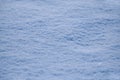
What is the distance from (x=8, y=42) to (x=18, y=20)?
0.53 metres

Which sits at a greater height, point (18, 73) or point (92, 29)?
point (92, 29)

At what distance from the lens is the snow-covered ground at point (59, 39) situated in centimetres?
233

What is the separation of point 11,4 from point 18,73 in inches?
64.5

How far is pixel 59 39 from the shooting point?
110 inches

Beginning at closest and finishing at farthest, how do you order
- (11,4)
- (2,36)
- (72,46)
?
(72,46) < (2,36) < (11,4)

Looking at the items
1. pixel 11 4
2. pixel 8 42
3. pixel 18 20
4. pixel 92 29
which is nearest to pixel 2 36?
pixel 8 42

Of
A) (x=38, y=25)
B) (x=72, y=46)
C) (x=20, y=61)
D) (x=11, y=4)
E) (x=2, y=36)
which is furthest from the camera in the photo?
(x=11, y=4)

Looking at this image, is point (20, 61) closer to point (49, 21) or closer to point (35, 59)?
point (35, 59)

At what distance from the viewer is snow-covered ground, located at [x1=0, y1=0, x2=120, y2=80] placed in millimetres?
2334

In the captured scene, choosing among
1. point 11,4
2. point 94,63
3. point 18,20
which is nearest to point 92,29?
point 94,63

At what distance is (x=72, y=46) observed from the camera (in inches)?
105

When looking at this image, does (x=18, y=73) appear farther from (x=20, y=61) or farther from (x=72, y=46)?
(x=72, y=46)

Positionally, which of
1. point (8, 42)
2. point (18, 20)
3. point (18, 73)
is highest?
point (18, 20)

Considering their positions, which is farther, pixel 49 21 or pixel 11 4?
pixel 11 4
